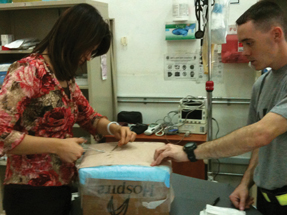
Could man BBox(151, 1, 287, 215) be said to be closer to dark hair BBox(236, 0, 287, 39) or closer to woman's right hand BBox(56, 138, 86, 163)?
dark hair BBox(236, 0, 287, 39)

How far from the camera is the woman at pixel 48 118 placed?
3.21 feet

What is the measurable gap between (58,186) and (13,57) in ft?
7.19

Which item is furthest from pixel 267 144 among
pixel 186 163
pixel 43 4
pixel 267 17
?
pixel 43 4

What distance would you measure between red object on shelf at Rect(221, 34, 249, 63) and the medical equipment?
0.45 metres

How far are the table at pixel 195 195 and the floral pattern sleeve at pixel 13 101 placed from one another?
65cm

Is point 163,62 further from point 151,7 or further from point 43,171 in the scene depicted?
point 43,171

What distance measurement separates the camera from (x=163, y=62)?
8.81ft

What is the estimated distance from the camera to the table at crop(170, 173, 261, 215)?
116 centimetres

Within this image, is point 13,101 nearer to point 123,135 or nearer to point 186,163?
point 123,135

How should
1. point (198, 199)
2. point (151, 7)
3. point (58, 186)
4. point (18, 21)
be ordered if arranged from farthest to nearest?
point (18, 21), point (151, 7), point (198, 199), point (58, 186)

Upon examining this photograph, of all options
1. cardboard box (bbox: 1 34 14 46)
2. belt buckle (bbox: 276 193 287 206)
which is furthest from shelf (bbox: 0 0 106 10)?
belt buckle (bbox: 276 193 287 206)

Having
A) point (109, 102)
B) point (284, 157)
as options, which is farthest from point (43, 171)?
point (109, 102)

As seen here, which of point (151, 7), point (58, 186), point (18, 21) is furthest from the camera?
point (18, 21)

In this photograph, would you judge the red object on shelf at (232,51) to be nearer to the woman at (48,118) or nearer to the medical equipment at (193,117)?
the medical equipment at (193,117)
